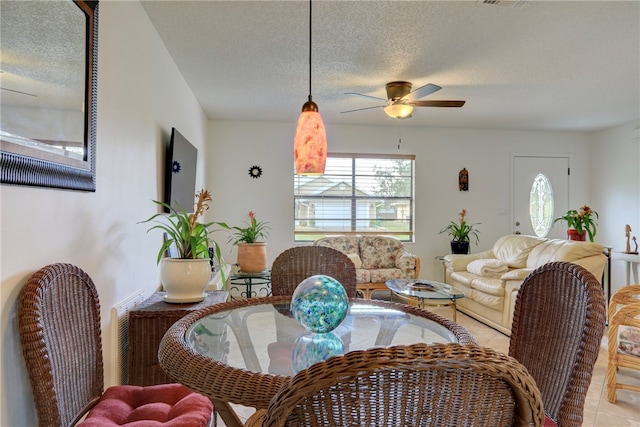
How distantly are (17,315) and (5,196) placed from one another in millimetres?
369

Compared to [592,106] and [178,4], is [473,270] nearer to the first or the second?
[592,106]

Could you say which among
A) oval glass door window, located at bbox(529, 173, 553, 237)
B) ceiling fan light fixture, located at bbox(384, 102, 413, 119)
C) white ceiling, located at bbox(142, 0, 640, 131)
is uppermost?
white ceiling, located at bbox(142, 0, 640, 131)

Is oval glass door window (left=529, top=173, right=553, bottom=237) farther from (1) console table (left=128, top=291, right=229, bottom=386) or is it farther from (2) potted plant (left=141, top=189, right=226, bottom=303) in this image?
(1) console table (left=128, top=291, right=229, bottom=386)

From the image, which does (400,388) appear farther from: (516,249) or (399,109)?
(516,249)

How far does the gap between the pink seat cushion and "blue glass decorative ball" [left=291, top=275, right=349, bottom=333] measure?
51 cm

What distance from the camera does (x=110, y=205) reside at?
184 centimetres

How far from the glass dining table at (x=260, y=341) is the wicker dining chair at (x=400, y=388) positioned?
438 mm

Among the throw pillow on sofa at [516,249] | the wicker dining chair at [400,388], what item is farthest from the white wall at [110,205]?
the throw pillow on sofa at [516,249]

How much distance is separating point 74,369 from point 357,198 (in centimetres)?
469

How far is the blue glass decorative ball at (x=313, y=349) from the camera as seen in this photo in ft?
3.75

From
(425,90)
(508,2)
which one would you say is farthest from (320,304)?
(425,90)

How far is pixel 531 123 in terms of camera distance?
5414mm

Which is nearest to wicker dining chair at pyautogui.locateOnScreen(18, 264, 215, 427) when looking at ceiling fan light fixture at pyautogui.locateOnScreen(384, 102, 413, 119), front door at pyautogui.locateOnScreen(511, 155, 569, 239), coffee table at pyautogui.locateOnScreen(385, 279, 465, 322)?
coffee table at pyautogui.locateOnScreen(385, 279, 465, 322)

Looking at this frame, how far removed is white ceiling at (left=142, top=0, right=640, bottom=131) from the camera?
92.4 inches
